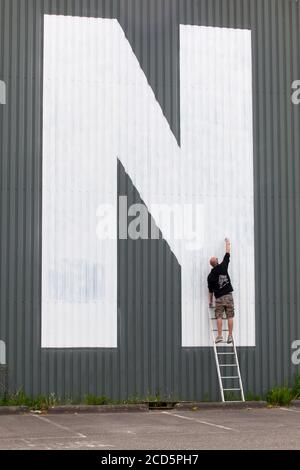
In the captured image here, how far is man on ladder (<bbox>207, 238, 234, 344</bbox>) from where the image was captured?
18016 millimetres

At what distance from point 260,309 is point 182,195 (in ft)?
9.28

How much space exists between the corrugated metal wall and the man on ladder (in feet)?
2.16

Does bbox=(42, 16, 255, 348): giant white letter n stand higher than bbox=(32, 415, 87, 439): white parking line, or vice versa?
bbox=(42, 16, 255, 348): giant white letter n

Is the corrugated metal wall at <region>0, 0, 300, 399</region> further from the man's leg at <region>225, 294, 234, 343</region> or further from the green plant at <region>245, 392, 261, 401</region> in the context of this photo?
the man's leg at <region>225, 294, 234, 343</region>

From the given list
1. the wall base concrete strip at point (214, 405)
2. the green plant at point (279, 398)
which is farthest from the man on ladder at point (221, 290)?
the green plant at point (279, 398)

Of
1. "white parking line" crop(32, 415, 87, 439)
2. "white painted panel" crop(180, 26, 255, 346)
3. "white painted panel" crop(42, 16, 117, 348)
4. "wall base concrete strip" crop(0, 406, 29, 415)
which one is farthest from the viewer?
"white painted panel" crop(180, 26, 255, 346)

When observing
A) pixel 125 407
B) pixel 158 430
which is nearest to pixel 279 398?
pixel 125 407

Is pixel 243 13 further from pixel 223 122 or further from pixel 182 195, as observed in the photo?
pixel 182 195

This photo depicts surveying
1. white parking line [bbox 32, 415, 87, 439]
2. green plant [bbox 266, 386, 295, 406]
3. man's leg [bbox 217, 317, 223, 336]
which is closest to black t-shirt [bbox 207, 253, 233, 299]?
man's leg [bbox 217, 317, 223, 336]

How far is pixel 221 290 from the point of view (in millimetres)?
18016

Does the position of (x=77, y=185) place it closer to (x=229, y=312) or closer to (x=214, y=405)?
(x=229, y=312)

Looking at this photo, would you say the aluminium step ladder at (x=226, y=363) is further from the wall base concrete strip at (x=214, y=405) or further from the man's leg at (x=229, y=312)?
the wall base concrete strip at (x=214, y=405)

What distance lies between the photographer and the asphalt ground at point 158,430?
1241 centimetres

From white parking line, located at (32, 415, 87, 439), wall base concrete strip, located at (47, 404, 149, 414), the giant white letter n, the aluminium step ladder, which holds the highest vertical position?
the giant white letter n
